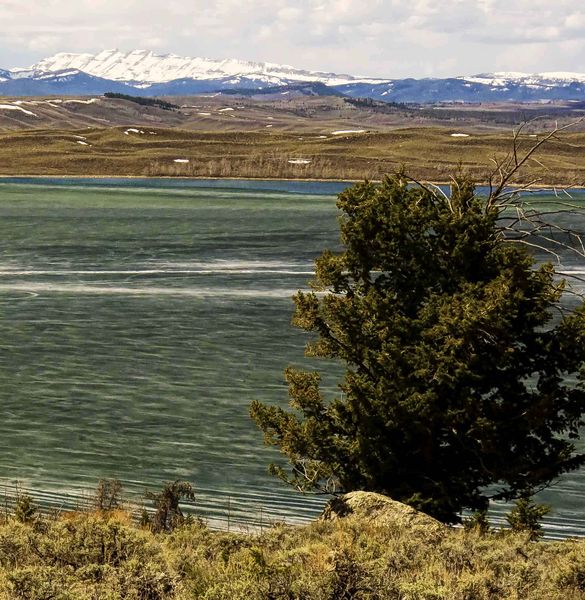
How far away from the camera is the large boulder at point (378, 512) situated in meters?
17.3

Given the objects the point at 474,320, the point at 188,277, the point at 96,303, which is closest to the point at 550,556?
the point at 474,320

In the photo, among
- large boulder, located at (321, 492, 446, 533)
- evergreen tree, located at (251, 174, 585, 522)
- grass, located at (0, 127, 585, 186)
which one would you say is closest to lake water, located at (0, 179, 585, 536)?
evergreen tree, located at (251, 174, 585, 522)

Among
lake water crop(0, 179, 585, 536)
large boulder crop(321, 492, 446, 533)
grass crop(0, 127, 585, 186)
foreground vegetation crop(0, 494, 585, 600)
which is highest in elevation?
foreground vegetation crop(0, 494, 585, 600)

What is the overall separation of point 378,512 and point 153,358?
2513cm

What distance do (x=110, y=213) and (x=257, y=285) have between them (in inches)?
1954

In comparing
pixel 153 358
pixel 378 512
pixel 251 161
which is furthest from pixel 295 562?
pixel 251 161

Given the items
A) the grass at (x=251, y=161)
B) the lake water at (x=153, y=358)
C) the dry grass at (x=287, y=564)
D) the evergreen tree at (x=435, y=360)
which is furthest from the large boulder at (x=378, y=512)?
the grass at (x=251, y=161)

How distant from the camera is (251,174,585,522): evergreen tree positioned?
19609 millimetres

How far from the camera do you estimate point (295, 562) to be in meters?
14.2

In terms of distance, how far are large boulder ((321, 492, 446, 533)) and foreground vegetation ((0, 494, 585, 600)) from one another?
0.09ft

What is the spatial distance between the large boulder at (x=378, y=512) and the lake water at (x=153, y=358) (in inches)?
203

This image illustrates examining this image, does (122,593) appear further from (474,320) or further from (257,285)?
(257,285)

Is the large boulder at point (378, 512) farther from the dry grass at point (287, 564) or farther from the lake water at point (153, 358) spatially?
the lake water at point (153, 358)

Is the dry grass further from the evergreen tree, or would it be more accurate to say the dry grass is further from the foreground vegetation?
the evergreen tree
